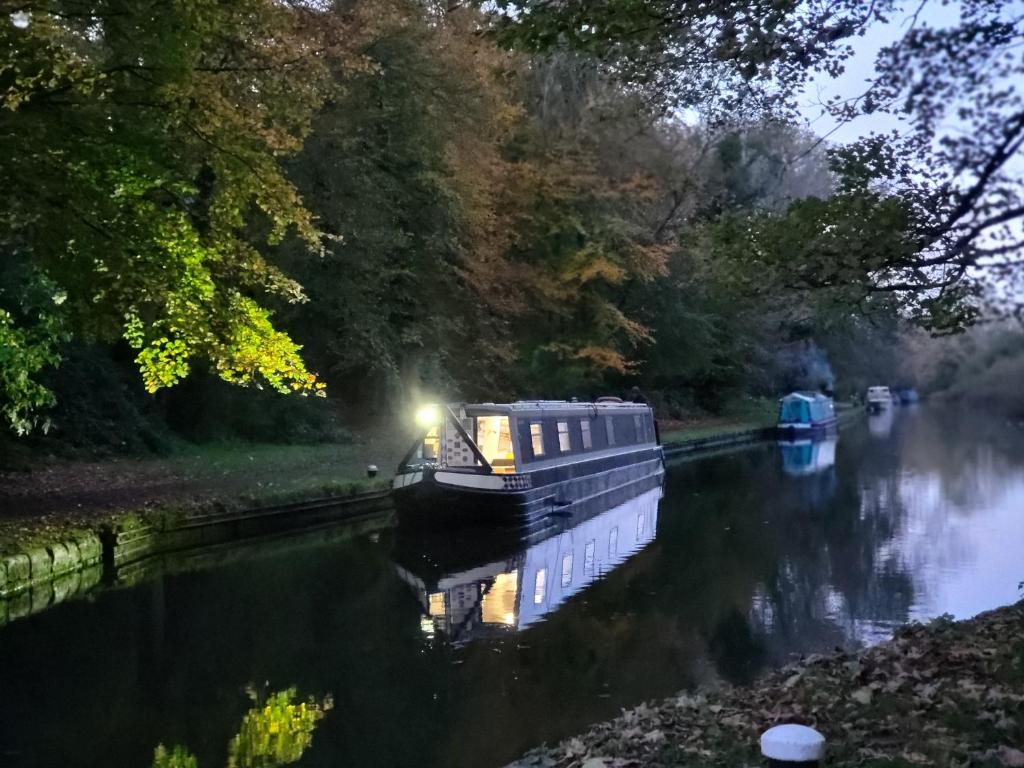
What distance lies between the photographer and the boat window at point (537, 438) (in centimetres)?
1789

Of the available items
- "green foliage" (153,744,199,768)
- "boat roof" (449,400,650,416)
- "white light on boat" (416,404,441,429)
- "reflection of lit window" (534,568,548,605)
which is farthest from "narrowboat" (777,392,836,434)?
"green foliage" (153,744,199,768)

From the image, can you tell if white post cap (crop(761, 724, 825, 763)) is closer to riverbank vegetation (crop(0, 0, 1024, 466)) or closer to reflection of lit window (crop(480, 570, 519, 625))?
riverbank vegetation (crop(0, 0, 1024, 466))

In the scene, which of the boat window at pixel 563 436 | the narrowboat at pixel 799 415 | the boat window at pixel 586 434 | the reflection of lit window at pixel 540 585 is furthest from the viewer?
the narrowboat at pixel 799 415

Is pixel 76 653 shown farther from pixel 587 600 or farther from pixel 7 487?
pixel 7 487

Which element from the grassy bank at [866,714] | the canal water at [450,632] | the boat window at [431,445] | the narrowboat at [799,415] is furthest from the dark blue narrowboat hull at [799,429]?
the grassy bank at [866,714]

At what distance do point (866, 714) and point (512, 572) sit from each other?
8328 mm

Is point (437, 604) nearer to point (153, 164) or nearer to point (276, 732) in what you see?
point (276, 732)

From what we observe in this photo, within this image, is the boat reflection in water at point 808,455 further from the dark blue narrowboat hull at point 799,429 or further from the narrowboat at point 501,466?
the narrowboat at point 501,466

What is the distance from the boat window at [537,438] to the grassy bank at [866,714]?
1034cm

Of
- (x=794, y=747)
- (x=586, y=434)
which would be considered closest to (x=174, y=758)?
(x=794, y=747)

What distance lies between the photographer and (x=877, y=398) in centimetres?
7838

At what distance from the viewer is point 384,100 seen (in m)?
22.0

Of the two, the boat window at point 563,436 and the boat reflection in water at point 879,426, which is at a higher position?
the boat window at point 563,436

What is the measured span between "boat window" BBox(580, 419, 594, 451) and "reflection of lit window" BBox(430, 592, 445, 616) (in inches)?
353
